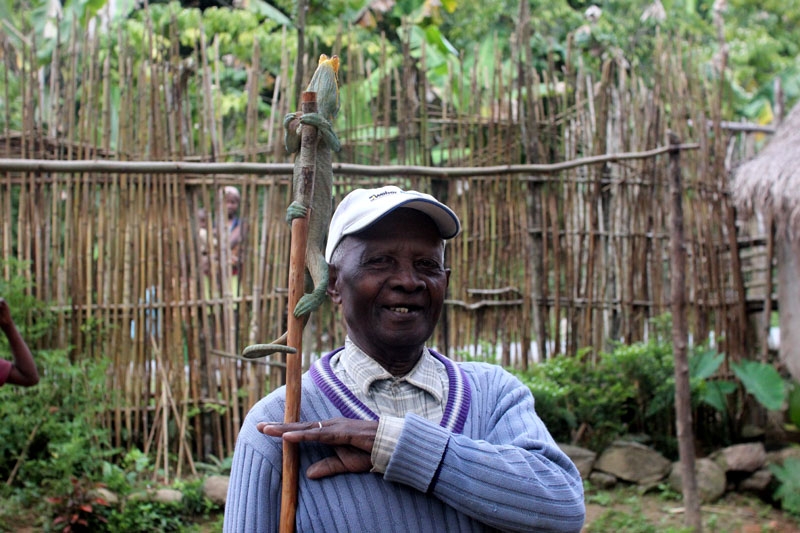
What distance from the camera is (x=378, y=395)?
4.96 ft

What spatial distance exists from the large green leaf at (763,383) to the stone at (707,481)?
0.78 meters

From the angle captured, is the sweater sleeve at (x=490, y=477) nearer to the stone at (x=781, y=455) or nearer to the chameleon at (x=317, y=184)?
the chameleon at (x=317, y=184)

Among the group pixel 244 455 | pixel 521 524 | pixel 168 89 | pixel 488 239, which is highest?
pixel 168 89

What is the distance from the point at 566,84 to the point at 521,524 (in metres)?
4.91

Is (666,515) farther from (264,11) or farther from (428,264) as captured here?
(264,11)

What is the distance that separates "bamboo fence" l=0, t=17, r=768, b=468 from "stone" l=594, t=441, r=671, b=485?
30.2 inches

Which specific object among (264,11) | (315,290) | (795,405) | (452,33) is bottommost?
(795,405)

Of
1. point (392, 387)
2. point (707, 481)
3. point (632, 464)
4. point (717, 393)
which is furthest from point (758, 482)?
point (392, 387)

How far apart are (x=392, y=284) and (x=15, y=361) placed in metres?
2.74

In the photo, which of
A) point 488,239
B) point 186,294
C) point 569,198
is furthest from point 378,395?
point 569,198

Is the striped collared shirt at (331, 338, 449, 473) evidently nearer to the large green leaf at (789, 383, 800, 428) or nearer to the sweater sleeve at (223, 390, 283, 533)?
the sweater sleeve at (223, 390, 283, 533)

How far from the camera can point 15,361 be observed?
3555 mm

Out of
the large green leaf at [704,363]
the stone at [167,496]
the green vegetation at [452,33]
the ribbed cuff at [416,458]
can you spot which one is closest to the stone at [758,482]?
the large green leaf at [704,363]

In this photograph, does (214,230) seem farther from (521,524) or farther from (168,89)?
(521,524)
